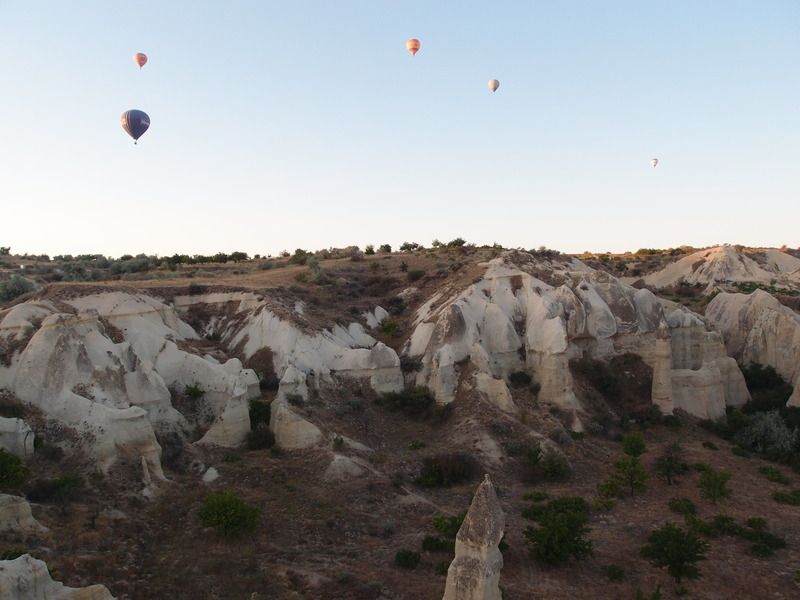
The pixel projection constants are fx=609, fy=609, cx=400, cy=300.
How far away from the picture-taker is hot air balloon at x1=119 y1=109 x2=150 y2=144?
31445 mm

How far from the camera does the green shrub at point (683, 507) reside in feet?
62.0

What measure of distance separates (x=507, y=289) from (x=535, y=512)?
15459mm

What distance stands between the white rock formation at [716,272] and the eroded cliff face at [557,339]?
22.6 metres

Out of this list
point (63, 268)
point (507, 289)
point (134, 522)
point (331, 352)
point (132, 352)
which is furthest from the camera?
point (63, 268)

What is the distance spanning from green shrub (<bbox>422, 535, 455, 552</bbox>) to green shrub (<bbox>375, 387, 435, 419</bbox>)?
928 centimetres

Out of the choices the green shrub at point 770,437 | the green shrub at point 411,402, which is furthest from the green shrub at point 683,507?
the green shrub at point 411,402

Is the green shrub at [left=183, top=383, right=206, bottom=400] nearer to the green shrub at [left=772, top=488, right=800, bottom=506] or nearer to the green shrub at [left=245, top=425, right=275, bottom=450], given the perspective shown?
the green shrub at [left=245, top=425, right=275, bottom=450]

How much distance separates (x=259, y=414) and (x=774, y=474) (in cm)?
1909

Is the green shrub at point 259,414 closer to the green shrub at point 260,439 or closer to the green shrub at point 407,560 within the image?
the green shrub at point 260,439

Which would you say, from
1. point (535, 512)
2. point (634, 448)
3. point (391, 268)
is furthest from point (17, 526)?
point (391, 268)

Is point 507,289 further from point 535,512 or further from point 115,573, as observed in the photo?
point 115,573

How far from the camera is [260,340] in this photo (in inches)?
1065

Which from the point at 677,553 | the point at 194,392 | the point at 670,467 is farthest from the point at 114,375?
the point at 670,467

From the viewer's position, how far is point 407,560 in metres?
15.2
